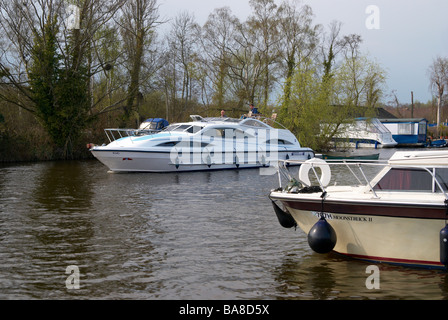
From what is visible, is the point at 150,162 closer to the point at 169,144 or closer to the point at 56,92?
the point at 169,144

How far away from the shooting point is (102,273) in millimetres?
8859

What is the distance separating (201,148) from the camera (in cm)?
2645

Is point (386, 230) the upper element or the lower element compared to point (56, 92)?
lower

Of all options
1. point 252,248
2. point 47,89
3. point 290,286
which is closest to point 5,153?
point 47,89

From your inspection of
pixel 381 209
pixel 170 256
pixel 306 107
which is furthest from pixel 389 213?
pixel 306 107

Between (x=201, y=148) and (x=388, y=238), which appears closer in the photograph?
(x=388, y=238)

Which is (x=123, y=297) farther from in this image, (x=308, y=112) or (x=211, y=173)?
(x=308, y=112)

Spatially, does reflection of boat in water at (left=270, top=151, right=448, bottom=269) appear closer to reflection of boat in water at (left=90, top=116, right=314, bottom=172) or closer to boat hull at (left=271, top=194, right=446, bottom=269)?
boat hull at (left=271, top=194, right=446, bottom=269)

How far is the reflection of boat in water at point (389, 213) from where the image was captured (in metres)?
8.70

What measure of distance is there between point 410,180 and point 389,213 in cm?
95

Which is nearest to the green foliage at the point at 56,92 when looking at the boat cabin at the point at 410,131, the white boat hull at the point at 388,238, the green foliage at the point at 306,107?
the green foliage at the point at 306,107

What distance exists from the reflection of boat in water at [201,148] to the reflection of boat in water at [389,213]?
15705mm

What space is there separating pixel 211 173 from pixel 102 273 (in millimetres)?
17204

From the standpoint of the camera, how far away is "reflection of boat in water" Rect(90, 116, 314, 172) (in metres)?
24.7
